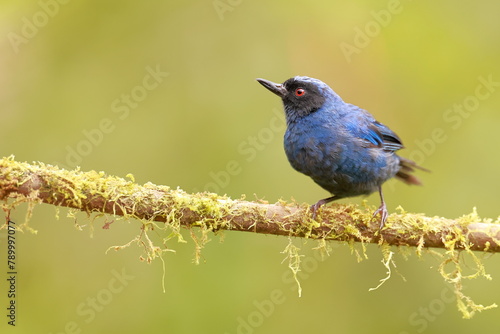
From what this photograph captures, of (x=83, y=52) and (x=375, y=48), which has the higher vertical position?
(x=83, y=52)

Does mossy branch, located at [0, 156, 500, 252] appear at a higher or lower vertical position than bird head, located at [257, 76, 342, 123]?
lower

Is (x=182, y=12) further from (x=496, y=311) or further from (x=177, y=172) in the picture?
(x=496, y=311)

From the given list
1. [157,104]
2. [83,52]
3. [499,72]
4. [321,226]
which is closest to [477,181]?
[499,72]

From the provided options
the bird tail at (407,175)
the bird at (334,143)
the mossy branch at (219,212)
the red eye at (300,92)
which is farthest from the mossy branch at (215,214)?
the bird tail at (407,175)

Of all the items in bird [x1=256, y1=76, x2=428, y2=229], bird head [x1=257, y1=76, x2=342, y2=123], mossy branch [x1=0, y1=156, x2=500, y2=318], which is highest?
bird head [x1=257, y1=76, x2=342, y2=123]

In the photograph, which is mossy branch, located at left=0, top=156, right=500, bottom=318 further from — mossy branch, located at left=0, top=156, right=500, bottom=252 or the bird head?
the bird head

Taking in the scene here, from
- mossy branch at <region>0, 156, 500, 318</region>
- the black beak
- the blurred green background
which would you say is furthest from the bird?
the blurred green background

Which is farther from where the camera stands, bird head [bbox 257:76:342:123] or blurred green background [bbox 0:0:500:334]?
blurred green background [bbox 0:0:500:334]
